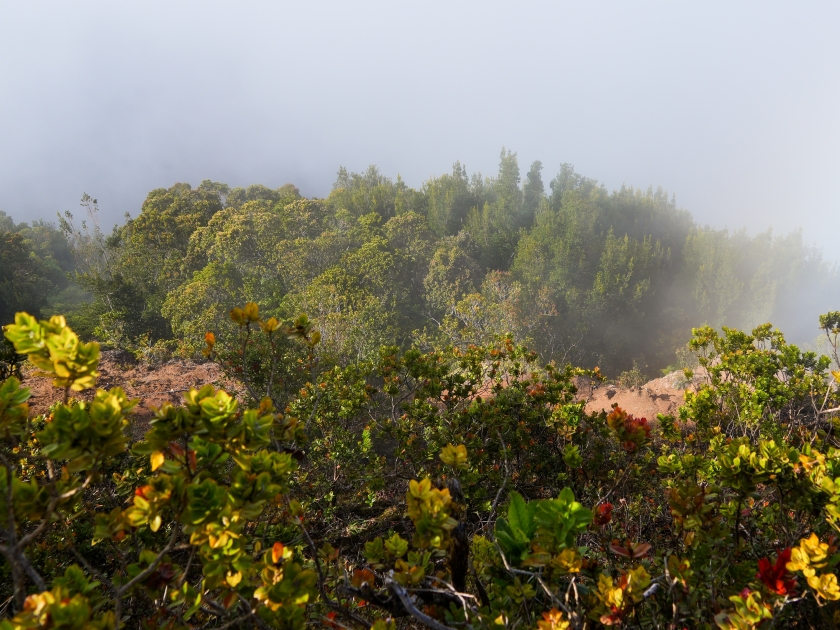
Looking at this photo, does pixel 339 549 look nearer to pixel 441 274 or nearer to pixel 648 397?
pixel 648 397

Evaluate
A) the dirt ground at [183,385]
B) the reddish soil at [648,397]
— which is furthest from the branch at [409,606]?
the reddish soil at [648,397]

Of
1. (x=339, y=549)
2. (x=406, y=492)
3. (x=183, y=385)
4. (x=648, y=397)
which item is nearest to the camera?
(x=339, y=549)

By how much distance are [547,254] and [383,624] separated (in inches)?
934

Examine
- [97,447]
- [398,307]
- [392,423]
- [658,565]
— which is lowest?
[398,307]

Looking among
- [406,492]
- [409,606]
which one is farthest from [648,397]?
[409,606]

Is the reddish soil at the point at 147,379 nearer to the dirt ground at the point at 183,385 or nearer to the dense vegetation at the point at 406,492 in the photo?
the dirt ground at the point at 183,385

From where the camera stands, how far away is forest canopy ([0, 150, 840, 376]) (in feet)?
51.7

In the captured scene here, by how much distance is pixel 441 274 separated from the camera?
66.9ft

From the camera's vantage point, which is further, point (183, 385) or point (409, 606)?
point (183, 385)

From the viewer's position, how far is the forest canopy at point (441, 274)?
1577cm

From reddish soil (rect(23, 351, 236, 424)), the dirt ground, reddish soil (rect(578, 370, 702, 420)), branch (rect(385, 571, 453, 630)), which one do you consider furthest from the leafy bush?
reddish soil (rect(578, 370, 702, 420))

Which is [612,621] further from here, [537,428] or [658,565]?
[537,428]

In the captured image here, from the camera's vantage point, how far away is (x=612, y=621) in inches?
53.0

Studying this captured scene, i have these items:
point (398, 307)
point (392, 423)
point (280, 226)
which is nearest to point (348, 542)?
point (392, 423)
